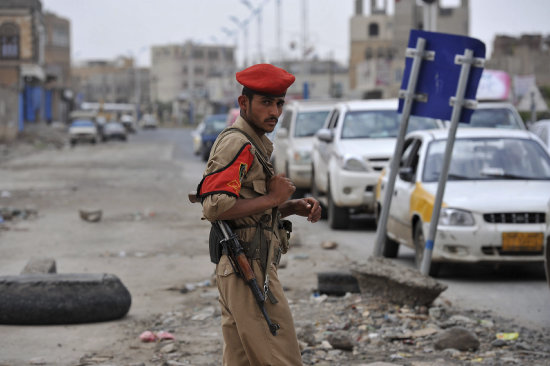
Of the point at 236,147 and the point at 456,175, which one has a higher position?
the point at 236,147

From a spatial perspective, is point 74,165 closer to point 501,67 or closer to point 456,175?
point 456,175

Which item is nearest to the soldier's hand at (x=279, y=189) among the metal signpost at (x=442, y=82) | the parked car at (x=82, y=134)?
the metal signpost at (x=442, y=82)

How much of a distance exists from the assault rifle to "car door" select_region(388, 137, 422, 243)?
6.42m

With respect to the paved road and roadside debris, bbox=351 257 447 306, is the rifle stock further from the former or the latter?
the paved road

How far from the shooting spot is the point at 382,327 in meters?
7.11

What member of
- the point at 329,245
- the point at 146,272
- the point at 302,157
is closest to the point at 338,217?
the point at 329,245

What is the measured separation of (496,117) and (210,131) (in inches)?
923

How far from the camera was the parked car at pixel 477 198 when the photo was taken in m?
9.04

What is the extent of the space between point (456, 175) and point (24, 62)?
203 ft

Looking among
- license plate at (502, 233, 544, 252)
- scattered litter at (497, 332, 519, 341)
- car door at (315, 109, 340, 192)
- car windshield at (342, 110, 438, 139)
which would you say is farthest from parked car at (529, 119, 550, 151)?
scattered litter at (497, 332, 519, 341)

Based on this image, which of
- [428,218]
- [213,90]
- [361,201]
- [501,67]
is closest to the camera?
[428,218]

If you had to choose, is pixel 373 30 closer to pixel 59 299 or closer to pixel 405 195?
pixel 405 195

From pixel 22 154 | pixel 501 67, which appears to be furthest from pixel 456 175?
pixel 501 67

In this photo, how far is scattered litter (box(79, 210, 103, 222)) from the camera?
50.7ft
